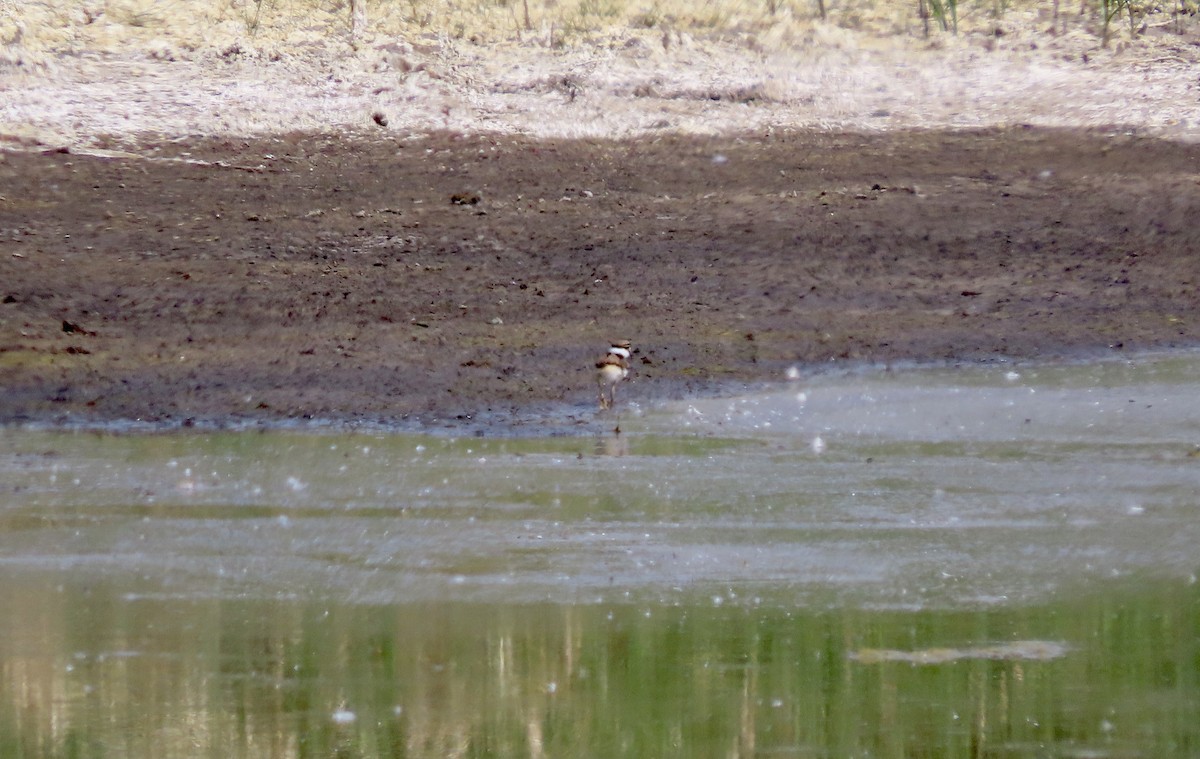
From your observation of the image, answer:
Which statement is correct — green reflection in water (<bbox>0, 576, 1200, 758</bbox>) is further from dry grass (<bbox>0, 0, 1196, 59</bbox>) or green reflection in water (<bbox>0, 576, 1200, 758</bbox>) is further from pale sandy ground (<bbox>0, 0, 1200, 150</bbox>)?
dry grass (<bbox>0, 0, 1196, 59</bbox>)

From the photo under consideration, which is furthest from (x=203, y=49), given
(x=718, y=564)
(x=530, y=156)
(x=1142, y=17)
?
(x=718, y=564)

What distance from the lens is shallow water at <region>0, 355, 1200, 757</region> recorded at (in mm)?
4875

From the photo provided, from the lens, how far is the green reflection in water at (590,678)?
4746 mm

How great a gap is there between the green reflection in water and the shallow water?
12mm

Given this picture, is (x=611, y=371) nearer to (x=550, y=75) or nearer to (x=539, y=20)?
(x=550, y=75)

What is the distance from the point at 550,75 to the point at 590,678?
917 centimetres

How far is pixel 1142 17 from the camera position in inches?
595

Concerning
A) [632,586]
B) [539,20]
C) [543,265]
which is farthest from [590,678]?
[539,20]

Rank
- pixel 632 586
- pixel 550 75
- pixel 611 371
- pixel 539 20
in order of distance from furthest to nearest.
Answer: pixel 539 20 < pixel 550 75 < pixel 611 371 < pixel 632 586

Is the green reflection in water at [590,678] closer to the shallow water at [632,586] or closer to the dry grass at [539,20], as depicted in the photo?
the shallow water at [632,586]

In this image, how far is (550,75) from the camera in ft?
45.4

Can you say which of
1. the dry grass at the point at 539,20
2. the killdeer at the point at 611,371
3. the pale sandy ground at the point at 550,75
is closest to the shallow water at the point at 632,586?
the killdeer at the point at 611,371

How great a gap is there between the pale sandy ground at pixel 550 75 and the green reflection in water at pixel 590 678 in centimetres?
758

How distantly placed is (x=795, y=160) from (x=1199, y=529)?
21.0 feet
